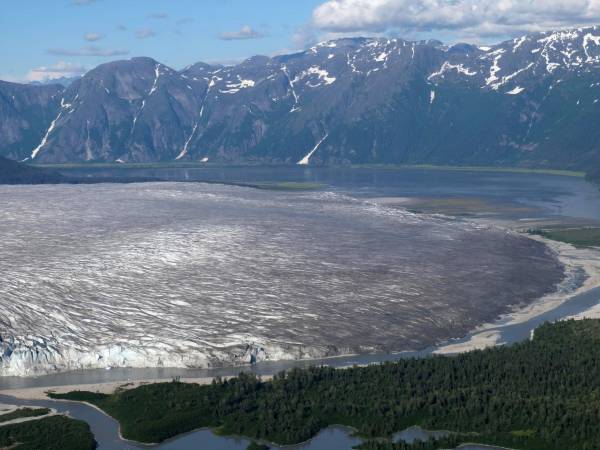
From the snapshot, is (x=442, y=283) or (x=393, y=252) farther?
(x=393, y=252)

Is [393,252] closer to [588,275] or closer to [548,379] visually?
[588,275]

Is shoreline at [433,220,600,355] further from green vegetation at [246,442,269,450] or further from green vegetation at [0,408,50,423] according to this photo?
green vegetation at [0,408,50,423]

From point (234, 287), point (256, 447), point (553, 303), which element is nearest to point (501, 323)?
point (553, 303)

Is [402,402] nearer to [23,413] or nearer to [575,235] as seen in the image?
[23,413]

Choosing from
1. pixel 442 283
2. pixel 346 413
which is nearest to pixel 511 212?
pixel 442 283

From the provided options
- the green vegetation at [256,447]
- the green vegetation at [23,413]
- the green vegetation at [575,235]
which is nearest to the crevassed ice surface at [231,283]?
the green vegetation at [575,235]

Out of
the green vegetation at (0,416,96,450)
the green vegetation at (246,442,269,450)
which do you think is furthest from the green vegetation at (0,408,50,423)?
the green vegetation at (246,442,269,450)
